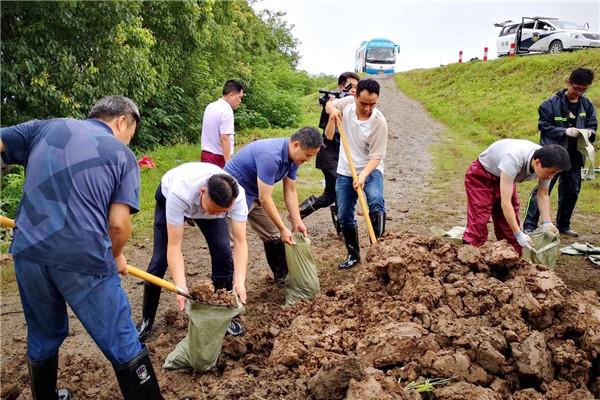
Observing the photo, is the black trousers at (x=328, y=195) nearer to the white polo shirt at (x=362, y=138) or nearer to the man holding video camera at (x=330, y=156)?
the man holding video camera at (x=330, y=156)

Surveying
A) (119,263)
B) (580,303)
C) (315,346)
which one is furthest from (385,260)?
(119,263)

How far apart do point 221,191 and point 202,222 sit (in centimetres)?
78

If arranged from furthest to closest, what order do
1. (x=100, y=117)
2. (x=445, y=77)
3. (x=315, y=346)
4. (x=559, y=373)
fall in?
(x=445, y=77) < (x=315, y=346) < (x=559, y=373) < (x=100, y=117)

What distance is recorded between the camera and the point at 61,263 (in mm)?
2424

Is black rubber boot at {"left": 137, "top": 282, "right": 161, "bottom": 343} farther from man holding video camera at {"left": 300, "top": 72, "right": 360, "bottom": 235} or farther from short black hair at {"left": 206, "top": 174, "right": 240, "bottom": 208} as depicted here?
man holding video camera at {"left": 300, "top": 72, "right": 360, "bottom": 235}

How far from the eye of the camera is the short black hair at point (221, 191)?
2955 mm

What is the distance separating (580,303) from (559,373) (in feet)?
1.82

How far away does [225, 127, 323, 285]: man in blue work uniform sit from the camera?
3883mm

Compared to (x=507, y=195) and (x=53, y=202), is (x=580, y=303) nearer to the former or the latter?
(x=507, y=195)

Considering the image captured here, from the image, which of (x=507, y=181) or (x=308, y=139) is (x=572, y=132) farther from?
(x=308, y=139)

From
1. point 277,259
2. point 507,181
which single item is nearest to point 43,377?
point 277,259

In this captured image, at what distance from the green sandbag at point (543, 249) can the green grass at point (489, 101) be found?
3.87m

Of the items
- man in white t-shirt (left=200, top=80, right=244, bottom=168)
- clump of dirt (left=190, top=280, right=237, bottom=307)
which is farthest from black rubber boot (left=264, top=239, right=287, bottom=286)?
man in white t-shirt (left=200, top=80, right=244, bottom=168)

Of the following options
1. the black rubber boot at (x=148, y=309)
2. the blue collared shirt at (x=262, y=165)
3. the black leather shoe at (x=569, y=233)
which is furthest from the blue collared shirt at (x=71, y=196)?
the black leather shoe at (x=569, y=233)
